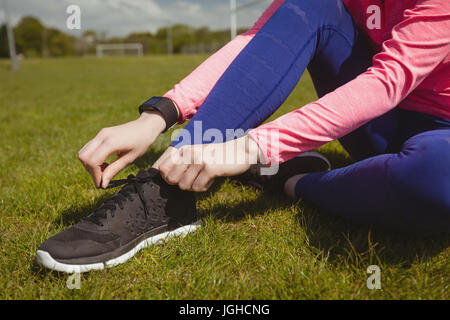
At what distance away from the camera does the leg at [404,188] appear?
0.98 m

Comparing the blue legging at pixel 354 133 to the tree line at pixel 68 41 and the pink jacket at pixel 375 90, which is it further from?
the tree line at pixel 68 41

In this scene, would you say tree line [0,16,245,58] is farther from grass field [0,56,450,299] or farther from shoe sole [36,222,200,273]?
shoe sole [36,222,200,273]

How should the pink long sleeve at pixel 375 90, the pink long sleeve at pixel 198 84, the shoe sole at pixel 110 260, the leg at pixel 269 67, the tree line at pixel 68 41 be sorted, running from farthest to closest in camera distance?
1. the tree line at pixel 68 41
2. the pink long sleeve at pixel 198 84
3. the leg at pixel 269 67
4. the shoe sole at pixel 110 260
5. the pink long sleeve at pixel 375 90

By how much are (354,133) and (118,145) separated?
96 centimetres

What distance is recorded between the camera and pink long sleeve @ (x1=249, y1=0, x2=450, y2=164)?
3.08 feet

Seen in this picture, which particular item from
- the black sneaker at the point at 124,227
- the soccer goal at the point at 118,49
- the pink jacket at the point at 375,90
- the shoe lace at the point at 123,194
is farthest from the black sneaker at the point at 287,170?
the soccer goal at the point at 118,49

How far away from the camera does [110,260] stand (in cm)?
114

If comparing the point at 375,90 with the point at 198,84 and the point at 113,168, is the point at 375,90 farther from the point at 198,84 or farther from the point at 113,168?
the point at 113,168
